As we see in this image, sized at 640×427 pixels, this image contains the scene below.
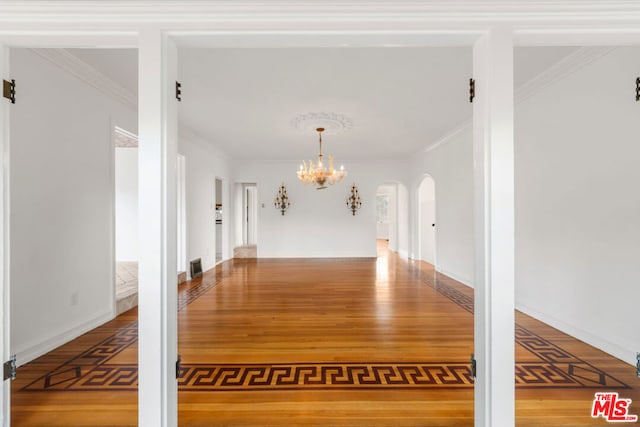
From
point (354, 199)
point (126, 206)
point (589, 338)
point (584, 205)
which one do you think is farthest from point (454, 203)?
point (126, 206)

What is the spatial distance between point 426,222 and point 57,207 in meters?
7.67

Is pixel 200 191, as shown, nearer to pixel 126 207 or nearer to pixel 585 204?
pixel 126 207

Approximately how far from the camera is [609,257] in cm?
278

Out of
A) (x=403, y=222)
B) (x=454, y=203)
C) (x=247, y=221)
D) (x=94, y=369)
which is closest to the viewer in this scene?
(x=94, y=369)

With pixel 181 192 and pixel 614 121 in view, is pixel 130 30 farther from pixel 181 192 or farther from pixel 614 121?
pixel 181 192

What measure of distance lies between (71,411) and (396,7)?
→ 10.4 feet

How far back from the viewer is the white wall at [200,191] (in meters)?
5.79

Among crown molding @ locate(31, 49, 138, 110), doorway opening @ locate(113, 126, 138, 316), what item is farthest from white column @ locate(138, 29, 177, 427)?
doorway opening @ locate(113, 126, 138, 316)

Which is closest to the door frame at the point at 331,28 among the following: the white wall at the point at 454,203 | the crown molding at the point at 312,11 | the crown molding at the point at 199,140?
the crown molding at the point at 312,11

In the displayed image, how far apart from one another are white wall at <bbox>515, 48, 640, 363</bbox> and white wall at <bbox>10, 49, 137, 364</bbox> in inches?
200

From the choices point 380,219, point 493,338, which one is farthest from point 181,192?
point 380,219

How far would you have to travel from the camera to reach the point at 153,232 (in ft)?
5.36

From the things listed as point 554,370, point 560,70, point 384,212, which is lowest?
point 554,370

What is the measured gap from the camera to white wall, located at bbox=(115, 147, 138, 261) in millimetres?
6941
